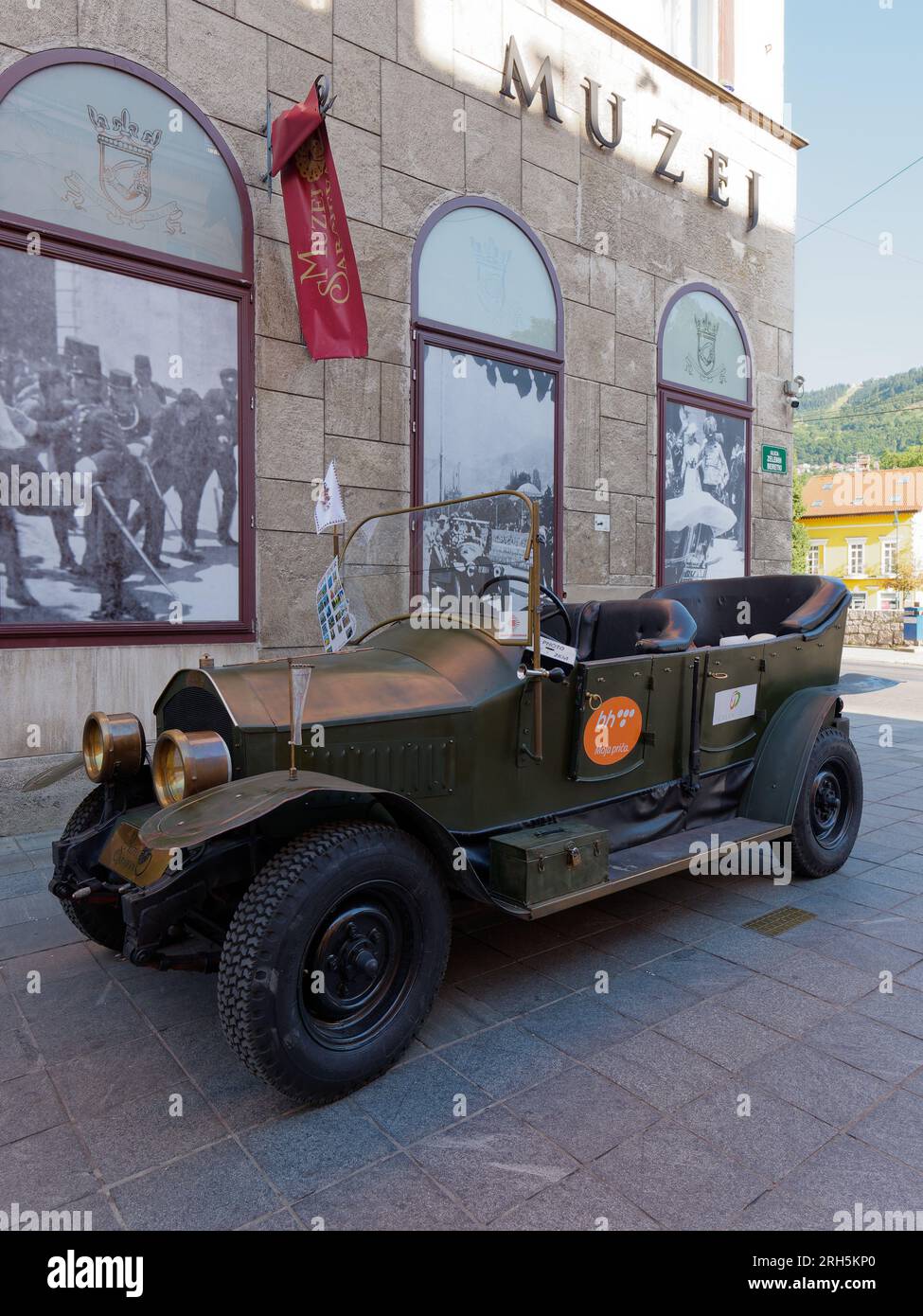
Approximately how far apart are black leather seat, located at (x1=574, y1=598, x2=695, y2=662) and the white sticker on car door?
33 centimetres

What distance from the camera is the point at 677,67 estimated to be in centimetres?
897

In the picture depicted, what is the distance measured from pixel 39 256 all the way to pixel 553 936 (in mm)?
4944

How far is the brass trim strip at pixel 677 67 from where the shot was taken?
804cm

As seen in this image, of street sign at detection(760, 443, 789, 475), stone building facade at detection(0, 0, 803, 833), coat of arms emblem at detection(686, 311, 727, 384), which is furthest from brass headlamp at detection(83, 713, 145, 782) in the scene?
street sign at detection(760, 443, 789, 475)

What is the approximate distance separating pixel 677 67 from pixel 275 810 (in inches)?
389

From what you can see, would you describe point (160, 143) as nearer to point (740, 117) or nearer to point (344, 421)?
point (344, 421)

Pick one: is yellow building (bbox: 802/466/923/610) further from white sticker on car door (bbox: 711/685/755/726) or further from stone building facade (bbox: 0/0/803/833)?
white sticker on car door (bbox: 711/685/755/726)

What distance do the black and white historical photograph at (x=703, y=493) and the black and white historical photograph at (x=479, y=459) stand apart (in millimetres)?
2040

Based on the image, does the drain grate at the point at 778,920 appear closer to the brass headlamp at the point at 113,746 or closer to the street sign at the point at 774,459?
the brass headlamp at the point at 113,746

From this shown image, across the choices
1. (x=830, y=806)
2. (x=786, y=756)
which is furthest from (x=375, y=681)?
(x=830, y=806)

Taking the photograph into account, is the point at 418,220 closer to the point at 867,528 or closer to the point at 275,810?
the point at 275,810

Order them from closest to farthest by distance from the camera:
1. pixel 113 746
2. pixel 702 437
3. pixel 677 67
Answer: pixel 113 746 → pixel 677 67 → pixel 702 437

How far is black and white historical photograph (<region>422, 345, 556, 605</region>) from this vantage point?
7000 millimetres
